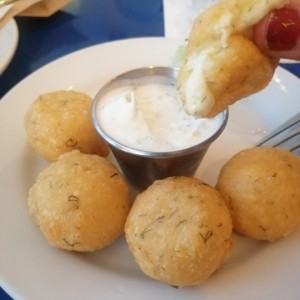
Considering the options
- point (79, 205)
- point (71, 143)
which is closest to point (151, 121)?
point (71, 143)

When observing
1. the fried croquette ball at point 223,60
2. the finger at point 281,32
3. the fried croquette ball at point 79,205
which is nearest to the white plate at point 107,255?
the fried croquette ball at point 79,205

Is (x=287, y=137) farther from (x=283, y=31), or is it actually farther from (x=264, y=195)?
(x=283, y=31)

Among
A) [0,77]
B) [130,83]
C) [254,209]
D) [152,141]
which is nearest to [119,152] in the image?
[152,141]

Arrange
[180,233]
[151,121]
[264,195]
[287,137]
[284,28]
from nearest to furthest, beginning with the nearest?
1. [284,28]
2. [180,233]
3. [264,195]
4. [151,121]
5. [287,137]

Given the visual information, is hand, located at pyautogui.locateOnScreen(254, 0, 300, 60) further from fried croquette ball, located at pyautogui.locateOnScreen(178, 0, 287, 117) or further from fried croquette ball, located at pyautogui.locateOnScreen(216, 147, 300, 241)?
fried croquette ball, located at pyautogui.locateOnScreen(216, 147, 300, 241)

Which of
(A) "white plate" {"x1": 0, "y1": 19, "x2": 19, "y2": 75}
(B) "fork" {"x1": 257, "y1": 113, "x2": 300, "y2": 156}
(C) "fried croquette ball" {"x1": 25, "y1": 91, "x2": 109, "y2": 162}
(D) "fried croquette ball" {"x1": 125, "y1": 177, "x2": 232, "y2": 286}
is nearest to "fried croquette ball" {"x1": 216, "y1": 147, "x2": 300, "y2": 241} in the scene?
(D) "fried croquette ball" {"x1": 125, "y1": 177, "x2": 232, "y2": 286}

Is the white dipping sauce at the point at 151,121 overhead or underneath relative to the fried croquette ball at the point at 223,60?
underneath

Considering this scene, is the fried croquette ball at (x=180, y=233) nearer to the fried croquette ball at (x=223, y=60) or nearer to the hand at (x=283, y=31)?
the fried croquette ball at (x=223, y=60)
